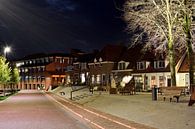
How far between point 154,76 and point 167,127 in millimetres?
50649

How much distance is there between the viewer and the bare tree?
107 feet

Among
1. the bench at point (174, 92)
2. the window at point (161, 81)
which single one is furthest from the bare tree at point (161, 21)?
the window at point (161, 81)

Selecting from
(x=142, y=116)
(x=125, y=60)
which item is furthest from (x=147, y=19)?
(x=125, y=60)

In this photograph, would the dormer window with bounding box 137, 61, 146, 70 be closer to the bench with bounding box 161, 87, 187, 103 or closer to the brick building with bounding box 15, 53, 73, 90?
the bench with bounding box 161, 87, 187, 103

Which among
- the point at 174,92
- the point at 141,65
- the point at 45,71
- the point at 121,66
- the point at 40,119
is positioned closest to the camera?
the point at 40,119

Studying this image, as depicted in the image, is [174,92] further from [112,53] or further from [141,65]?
[112,53]

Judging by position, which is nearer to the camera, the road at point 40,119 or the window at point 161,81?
the road at point 40,119

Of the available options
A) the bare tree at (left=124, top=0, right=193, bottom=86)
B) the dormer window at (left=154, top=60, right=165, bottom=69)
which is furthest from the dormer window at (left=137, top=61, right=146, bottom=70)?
the bare tree at (left=124, top=0, right=193, bottom=86)

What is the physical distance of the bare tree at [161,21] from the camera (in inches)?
1288

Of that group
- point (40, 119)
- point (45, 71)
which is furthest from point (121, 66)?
point (45, 71)

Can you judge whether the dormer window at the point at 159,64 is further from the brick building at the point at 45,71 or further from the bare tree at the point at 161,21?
the brick building at the point at 45,71

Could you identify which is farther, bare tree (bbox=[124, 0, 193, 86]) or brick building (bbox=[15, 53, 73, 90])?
brick building (bbox=[15, 53, 73, 90])

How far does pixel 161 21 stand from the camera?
34594mm

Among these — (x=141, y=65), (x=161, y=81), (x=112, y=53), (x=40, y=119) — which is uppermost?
(x=112, y=53)
